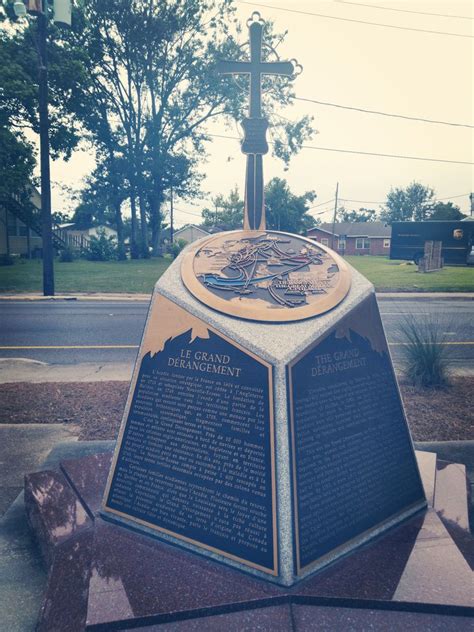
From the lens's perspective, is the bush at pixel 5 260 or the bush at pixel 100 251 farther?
the bush at pixel 100 251

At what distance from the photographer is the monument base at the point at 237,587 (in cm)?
205

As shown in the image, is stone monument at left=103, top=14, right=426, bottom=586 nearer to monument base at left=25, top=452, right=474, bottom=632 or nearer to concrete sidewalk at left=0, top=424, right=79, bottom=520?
monument base at left=25, top=452, right=474, bottom=632

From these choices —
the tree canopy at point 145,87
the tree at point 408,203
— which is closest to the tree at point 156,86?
the tree canopy at point 145,87

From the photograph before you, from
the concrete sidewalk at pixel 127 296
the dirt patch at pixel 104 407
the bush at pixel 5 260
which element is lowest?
the dirt patch at pixel 104 407

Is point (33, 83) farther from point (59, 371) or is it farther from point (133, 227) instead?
point (59, 371)

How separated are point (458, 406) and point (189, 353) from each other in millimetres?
3486

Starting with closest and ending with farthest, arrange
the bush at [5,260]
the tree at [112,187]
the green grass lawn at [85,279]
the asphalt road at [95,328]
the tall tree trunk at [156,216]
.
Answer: the asphalt road at [95,328]
the green grass lawn at [85,279]
the bush at [5,260]
the tree at [112,187]
the tall tree trunk at [156,216]

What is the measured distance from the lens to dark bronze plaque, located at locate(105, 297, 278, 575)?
2.39 m

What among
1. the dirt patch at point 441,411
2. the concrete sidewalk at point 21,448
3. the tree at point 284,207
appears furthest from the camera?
the tree at point 284,207

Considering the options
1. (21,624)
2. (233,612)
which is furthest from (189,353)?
(21,624)

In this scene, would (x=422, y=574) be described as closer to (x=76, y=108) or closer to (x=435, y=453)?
(x=435, y=453)

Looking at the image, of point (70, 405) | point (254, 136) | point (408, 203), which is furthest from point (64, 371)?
point (408, 203)

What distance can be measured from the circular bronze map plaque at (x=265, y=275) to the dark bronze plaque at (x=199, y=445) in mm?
278

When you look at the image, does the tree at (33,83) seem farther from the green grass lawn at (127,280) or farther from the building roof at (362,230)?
the building roof at (362,230)
